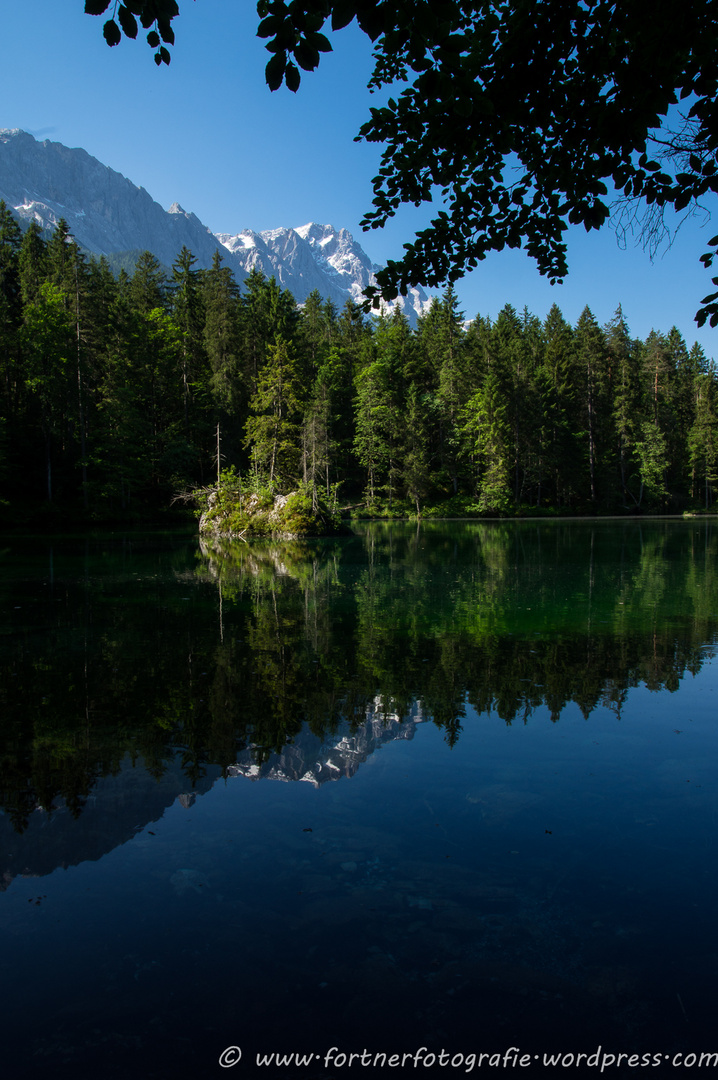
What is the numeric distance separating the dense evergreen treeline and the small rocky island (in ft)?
9.20

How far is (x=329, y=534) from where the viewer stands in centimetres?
3781

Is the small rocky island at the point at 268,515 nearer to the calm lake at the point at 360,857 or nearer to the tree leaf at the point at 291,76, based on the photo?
the calm lake at the point at 360,857

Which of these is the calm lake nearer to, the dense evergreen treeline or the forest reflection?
the forest reflection

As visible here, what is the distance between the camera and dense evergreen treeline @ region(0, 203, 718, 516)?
43.2 metres

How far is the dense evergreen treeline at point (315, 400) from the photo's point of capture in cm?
4322

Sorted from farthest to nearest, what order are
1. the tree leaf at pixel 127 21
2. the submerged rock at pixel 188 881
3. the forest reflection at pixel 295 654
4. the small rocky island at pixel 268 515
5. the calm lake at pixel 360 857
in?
the small rocky island at pixel 268 515 → the forest reflection at pixel 295 654 → the submerged rock at pixel 188 881 → the tree leaf at pixel 127 21 → the calm lake at pixel 360 857

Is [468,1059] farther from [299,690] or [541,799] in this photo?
[299,690]

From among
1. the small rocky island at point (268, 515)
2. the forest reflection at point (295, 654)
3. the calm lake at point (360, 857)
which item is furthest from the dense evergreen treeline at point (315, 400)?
the calm lake at point (360, 857)

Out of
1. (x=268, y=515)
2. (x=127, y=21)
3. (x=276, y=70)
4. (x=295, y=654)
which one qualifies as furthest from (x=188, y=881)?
(x=268, y=515)

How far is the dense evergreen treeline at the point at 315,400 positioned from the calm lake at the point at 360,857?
33164 mm

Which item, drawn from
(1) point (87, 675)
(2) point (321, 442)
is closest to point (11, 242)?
(2) point (321, 442)

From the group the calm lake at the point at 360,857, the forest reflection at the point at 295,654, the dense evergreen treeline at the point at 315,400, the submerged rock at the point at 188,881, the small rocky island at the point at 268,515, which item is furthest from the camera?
the dense evergreen treeline at the point at 315,400

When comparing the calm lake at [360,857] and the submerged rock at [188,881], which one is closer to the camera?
the calm lake at [360,857]

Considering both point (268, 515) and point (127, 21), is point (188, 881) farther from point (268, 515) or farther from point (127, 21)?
point (268, 515)
